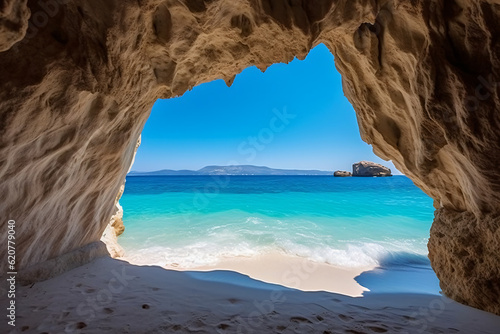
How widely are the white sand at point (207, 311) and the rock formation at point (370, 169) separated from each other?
7735 cm

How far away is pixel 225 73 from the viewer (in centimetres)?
444

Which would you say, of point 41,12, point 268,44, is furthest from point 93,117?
point 268,44

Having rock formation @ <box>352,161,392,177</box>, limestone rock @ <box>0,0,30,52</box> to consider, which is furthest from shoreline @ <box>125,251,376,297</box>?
rock formation @ <box>352,161,392,177</box>

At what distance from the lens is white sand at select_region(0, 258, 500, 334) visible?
7.80ft

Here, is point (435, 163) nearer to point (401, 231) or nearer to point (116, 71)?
point (116, 71)

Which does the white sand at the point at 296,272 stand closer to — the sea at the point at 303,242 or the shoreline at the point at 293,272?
the shoreline at the point at 293,272

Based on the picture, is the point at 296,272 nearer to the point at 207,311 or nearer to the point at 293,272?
the point at 293,272

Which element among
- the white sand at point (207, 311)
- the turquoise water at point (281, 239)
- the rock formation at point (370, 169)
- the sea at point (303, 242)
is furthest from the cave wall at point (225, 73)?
the rock formation at point (370, 169)

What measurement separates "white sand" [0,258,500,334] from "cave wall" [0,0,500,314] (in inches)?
22.6

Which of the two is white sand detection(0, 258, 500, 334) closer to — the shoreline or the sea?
the shoreline

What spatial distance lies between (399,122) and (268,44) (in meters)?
2.72

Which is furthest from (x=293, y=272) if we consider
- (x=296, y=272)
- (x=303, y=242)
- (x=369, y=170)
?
(x=369, y=170)

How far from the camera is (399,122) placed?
4039 mm

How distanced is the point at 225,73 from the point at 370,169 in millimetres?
78523
